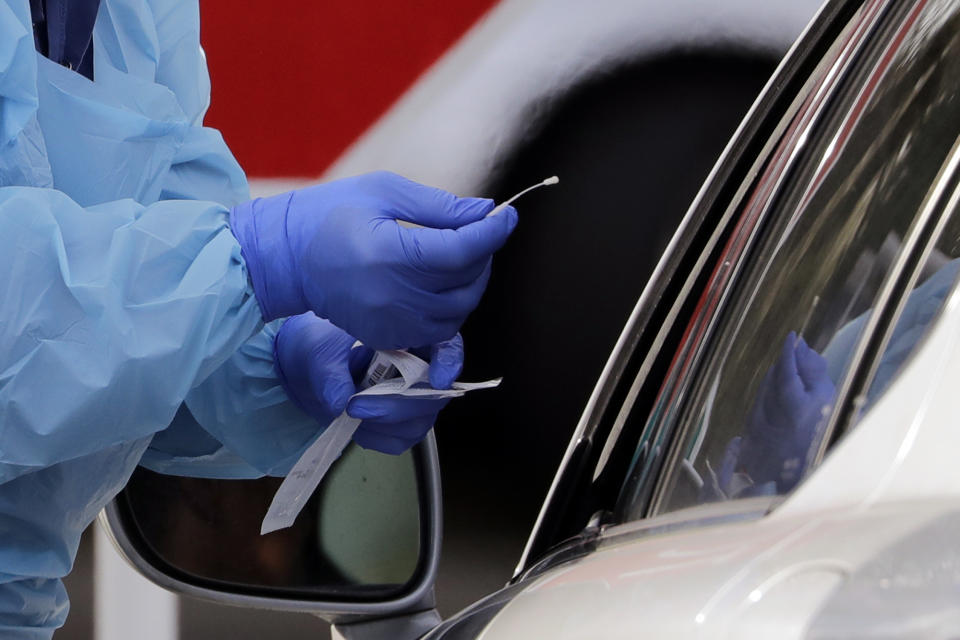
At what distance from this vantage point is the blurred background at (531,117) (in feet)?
5.70

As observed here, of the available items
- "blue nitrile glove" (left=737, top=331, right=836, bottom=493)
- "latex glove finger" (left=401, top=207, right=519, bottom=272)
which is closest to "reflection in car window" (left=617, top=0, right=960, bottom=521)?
"blue nitrile glove" (left=737, top=331, right=836, bottom=493)

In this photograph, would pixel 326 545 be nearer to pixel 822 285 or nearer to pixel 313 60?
pixel 822 285

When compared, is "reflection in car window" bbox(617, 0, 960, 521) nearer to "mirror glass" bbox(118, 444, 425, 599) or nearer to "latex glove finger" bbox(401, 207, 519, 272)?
"latex glove finger" bbox(401, 207, 519, 272)

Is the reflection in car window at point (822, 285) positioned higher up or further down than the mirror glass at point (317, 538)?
higher up

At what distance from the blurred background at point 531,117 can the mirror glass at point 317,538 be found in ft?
2.46

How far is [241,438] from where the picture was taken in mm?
1012

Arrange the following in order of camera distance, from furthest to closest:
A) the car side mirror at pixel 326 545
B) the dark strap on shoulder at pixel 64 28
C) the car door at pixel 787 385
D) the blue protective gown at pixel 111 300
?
the car side mirror at pixel 326 545 → the dark strap on shoulder at pixel 64 28 → the blue protective gown at pixel 111 300 → the car door at pixel 787 385

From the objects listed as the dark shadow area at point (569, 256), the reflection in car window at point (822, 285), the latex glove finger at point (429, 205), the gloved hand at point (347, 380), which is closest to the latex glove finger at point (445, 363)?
the gloved hand at point (347, 380)

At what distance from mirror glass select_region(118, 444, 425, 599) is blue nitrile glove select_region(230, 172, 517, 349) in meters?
0.23

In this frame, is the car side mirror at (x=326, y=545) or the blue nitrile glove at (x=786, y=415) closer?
the blue nitrile glove at (x=786, y=415)

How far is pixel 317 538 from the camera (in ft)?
3.51

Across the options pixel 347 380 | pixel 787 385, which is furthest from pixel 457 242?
pixel 787 385

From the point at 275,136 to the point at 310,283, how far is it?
1.03 m

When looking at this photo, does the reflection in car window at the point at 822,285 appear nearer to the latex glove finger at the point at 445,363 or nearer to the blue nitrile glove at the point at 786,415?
the blue nitrile glove at the point at 786,415
